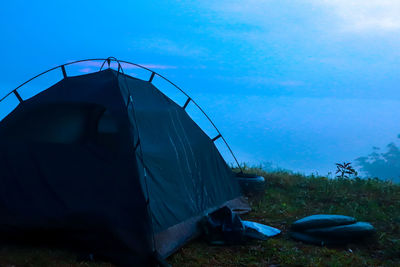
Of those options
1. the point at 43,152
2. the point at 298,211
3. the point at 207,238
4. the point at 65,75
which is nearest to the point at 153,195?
the point at 207,238

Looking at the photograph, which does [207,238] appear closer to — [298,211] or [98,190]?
[98,190]

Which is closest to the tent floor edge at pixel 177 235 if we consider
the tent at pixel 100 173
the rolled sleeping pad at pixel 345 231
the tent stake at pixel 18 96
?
the tent at pixel 100 173

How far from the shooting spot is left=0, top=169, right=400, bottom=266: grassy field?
5.58 m

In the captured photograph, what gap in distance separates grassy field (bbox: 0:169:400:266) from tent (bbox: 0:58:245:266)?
341 millimetres

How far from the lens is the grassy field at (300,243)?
220 inches

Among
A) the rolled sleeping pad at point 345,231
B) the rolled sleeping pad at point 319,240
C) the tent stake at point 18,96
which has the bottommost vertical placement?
the rolled sleeping pad at point 319,240

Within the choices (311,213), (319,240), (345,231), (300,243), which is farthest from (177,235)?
(311,213)

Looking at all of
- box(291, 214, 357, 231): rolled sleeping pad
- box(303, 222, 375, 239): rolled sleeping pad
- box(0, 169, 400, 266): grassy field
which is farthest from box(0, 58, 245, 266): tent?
box(303, 222, 375, 239): rolled sleeping pad

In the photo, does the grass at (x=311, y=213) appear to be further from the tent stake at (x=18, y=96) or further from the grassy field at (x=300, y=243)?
the tent stake at (x=18, y=96)

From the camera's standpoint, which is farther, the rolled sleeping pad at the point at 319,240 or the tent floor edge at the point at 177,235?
the rolled sleeping pad at the point at 319,240

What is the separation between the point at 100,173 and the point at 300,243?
3.03 meters

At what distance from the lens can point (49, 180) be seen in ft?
19.4

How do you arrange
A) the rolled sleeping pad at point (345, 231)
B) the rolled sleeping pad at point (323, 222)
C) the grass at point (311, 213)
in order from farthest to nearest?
1. the rolled sleeping pad at point (323, 222)
2. the rolled sleeping pad at point (345, 231)
3. the grass at point (311, 213)

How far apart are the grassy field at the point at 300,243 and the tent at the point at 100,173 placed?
1.12 ft
